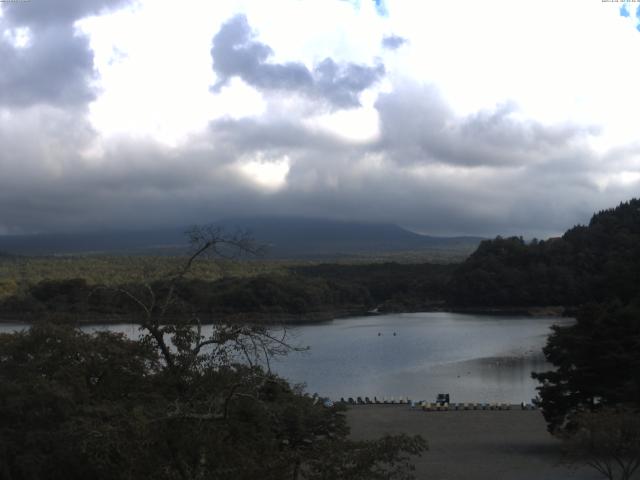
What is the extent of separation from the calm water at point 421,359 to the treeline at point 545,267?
10372 mm

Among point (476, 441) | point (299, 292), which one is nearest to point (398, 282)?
point (299, 292)

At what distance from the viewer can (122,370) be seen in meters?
8.03

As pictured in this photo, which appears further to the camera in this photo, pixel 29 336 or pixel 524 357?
pixel 524 357

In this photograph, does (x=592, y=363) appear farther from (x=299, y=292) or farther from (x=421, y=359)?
(x=299, y=292)

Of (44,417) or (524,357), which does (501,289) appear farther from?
(44,417)

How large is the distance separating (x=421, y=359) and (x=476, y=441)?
22242 millimetres

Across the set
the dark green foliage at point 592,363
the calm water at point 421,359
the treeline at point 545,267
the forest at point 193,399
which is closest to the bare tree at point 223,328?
the forest at point 193,399

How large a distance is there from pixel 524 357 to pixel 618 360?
24.3 m

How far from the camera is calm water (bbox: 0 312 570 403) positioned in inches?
1229

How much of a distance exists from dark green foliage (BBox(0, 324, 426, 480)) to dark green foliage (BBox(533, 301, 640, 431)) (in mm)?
9339

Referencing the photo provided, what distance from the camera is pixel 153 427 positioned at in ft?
17.2

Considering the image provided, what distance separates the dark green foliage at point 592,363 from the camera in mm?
16250

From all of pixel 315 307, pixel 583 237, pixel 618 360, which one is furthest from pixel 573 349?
pixel 583 237

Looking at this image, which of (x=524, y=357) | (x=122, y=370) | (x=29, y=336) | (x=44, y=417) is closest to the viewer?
(x=122, y=370)
